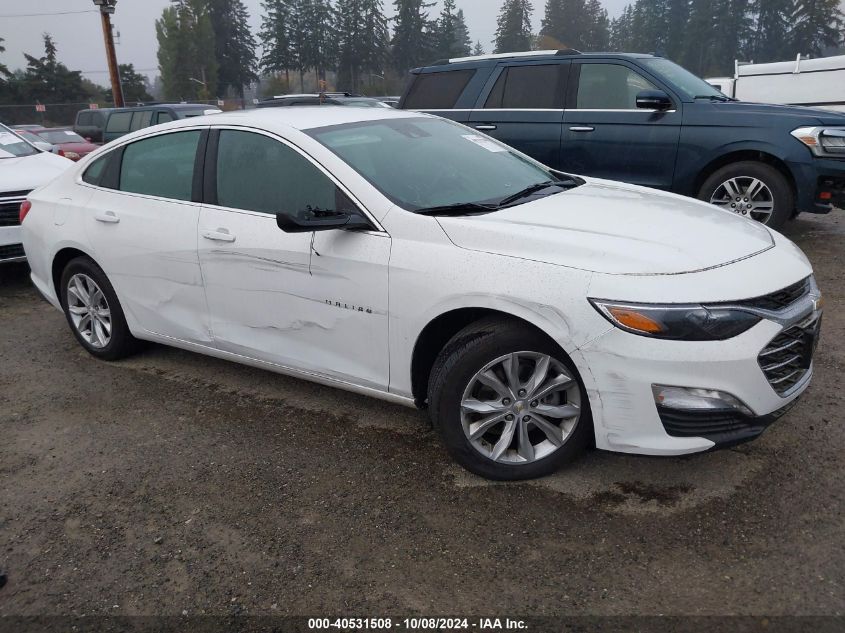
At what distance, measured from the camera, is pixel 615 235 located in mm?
3029

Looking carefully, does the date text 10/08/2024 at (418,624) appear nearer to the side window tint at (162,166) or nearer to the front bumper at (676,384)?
the front bumper at (676,384)

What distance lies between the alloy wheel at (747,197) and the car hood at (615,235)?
3.30 metres

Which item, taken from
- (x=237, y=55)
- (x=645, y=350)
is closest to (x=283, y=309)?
(x=645, y=350)

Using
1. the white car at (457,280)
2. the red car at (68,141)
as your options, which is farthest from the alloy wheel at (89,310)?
the red car at (68,141)

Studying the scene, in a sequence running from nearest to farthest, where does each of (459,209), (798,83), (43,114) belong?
(459,209) → (798,83) → (43,114)

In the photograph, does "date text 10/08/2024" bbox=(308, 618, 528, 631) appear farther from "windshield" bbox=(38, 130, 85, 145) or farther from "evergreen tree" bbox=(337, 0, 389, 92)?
"evergreen tree" bbox=(337, 0, 389, 92)

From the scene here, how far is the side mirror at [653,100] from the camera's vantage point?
6.62 metres

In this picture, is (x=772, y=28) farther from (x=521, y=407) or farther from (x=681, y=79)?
(x=521, y=407)

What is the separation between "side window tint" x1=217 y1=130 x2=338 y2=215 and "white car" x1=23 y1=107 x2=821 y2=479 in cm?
1

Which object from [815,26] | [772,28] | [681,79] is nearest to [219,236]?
[681,79]

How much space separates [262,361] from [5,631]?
5.76ft

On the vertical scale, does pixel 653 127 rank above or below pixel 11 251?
above

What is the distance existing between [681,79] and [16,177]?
21.6 ft

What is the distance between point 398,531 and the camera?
289cm
